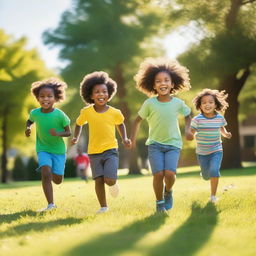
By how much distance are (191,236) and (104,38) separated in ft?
77.2

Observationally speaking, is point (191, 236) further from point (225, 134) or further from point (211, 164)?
point (225, 134)

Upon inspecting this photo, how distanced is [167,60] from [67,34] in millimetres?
20747

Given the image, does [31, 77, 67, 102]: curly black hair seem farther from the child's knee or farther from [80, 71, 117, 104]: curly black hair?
the child's knee

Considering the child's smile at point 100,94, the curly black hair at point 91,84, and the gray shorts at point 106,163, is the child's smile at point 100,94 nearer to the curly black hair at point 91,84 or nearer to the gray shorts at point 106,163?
the curly black hair at point 91,84

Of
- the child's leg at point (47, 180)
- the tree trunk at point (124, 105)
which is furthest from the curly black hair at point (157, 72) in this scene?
the tree trunk at point (124, 105)

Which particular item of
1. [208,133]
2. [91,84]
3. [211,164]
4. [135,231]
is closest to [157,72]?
[91,84]

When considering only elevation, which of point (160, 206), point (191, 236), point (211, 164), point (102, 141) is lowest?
point (191, 236)

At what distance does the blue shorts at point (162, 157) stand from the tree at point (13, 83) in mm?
22018

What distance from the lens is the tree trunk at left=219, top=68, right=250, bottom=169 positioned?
938 inches

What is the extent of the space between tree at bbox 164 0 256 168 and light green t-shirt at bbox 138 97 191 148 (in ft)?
45.1

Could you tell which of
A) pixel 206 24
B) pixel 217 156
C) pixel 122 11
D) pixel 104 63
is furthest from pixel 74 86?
pixel 217 156

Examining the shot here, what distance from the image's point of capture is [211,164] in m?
8.57

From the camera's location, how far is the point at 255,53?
21.0 meters

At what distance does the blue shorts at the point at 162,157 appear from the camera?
7289mm
